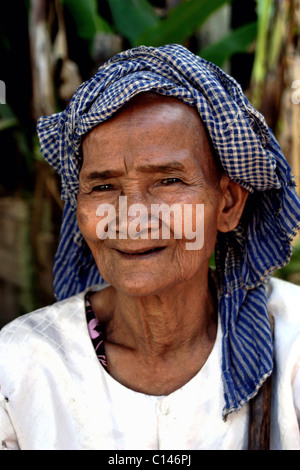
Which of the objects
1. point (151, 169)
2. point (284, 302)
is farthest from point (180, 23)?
point (284, 302)

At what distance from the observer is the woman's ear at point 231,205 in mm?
1873

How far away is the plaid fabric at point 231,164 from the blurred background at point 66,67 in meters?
1.08

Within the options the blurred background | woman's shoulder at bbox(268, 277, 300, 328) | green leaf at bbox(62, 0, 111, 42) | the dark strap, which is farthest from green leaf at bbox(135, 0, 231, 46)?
the dark strap

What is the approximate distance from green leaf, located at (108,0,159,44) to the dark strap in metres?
2.39

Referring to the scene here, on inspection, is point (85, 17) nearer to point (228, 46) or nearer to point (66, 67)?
point (66, 67)

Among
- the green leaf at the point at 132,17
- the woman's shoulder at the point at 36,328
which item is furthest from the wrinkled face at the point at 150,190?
the green leaf at the point at 132,17

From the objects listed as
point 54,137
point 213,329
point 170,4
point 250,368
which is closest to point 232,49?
point 170,4

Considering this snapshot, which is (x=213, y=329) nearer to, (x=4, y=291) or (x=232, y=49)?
(x=232, y=49)

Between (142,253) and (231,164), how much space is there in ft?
1.41

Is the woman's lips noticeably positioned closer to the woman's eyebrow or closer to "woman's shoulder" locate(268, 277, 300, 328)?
the woman's eyebrow

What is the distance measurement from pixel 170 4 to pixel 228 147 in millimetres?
2295

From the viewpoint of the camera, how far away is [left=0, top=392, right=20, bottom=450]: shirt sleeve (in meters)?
1.71

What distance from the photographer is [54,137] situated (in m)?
1.93

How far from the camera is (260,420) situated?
5.51 feet
